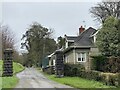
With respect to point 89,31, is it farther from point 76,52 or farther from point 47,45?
point 47,45

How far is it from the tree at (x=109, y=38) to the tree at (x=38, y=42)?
185 feet

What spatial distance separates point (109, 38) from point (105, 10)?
20.3m

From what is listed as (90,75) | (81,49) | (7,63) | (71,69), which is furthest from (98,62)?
(81,49)

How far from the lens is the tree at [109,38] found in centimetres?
3659

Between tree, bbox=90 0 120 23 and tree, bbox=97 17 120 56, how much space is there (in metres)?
17.3

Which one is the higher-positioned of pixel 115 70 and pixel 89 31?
pixel 89 31

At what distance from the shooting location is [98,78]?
81.9 feet

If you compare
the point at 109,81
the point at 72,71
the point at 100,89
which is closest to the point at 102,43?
the point at 72,71

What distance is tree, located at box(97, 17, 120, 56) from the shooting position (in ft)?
120

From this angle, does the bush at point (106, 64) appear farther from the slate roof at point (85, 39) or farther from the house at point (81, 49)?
the slate roof at point (85, 39)

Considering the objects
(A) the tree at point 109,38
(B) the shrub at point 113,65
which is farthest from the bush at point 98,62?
(A) the tree at point 109,38

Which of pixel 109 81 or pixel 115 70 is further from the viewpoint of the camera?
pixel 115 70

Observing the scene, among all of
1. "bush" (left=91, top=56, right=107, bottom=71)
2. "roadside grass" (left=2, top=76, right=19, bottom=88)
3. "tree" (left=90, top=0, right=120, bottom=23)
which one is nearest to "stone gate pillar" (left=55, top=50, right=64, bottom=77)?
"bush" (left=91, top=56, right=107, bottom=71)

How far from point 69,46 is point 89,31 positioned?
189 inches
